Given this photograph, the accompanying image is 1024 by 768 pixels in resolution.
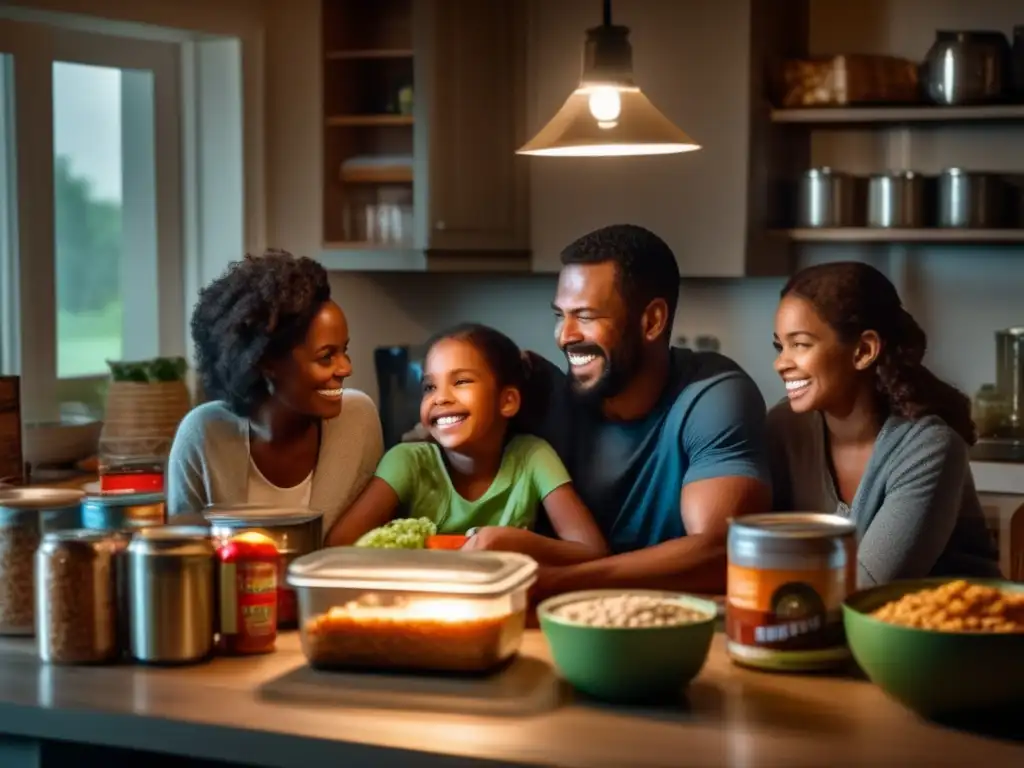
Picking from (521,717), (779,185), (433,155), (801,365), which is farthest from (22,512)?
(779,185)

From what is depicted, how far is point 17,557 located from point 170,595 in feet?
0.88

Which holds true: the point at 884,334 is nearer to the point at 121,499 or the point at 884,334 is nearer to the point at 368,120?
the point at 121,499

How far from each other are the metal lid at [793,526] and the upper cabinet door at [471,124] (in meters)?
2.60

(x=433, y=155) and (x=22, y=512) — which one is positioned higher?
(x=433, y=155)

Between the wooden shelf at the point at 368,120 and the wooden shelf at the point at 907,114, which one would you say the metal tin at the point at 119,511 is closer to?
the wooden shelf at the point at 368,120

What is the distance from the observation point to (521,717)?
1646 mm

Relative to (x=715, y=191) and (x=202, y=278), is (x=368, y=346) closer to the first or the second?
(x=202, y=278)

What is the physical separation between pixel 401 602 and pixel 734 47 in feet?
8.73

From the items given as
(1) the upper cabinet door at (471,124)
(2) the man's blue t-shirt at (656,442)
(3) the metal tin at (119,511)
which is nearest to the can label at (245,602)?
(3) the metal tin at (119,511)

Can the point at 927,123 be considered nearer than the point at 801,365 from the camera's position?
No

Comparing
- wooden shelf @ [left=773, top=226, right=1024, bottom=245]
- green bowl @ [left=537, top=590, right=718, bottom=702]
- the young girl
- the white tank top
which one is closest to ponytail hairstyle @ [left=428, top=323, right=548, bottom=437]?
the young girl

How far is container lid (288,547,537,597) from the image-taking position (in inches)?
69.1

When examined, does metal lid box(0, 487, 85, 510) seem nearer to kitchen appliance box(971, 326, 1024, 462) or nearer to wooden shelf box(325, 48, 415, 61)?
wooden shelf box(325, 48, 415, 61)

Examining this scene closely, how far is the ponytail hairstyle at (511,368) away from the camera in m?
2.24
